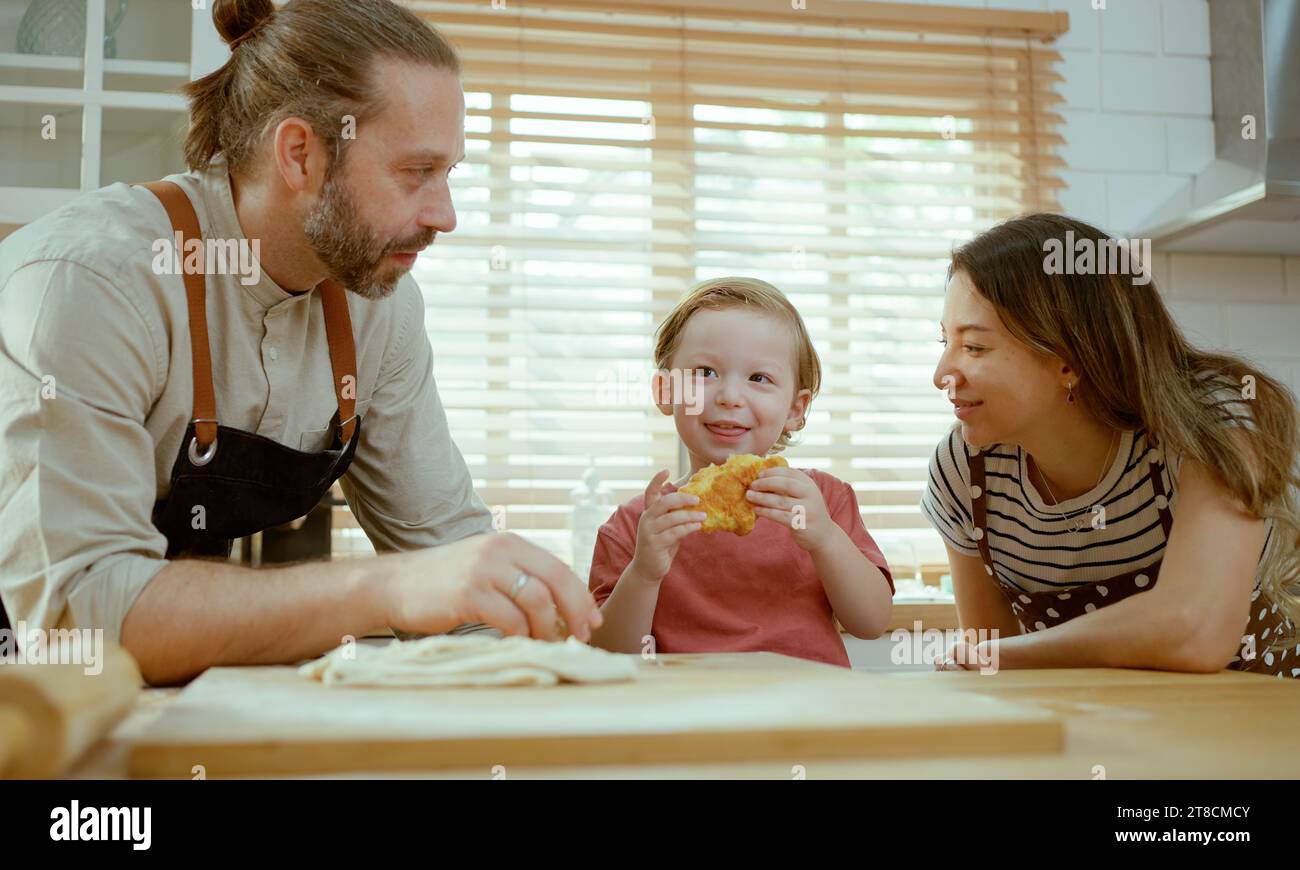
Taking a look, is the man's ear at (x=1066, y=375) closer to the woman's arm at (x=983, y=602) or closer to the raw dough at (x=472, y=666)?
the woman's arm at (x=983, y=602)

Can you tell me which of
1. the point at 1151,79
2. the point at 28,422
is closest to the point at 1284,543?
the point at 28,422

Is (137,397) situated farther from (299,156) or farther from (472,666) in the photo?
(472,666)

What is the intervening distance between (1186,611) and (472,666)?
86 centimetres

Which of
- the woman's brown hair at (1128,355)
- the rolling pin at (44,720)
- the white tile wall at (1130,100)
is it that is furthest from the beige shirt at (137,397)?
the white tile wall at (1130,100)

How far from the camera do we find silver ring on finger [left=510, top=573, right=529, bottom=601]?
101cm

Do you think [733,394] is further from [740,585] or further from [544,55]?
[544,55]

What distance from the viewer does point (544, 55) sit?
3.08 metres

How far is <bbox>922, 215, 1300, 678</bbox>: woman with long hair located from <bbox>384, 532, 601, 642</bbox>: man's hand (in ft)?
1.79

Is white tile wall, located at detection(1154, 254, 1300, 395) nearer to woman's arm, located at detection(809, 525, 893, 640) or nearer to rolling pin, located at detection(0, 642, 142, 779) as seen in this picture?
woman's arm, located at detection(809, 525, 893, 640)

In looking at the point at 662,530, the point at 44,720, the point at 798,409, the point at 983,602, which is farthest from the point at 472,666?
Result: the point at 983,602

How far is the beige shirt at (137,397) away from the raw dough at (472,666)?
0.35 metres

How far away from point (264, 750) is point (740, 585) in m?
1.12

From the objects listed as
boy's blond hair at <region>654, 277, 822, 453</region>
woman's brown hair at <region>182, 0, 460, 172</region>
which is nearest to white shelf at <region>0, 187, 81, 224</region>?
woman's brown hair at <region>182, 0, 460, 172</region>

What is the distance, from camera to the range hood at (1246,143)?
2.86 meters
